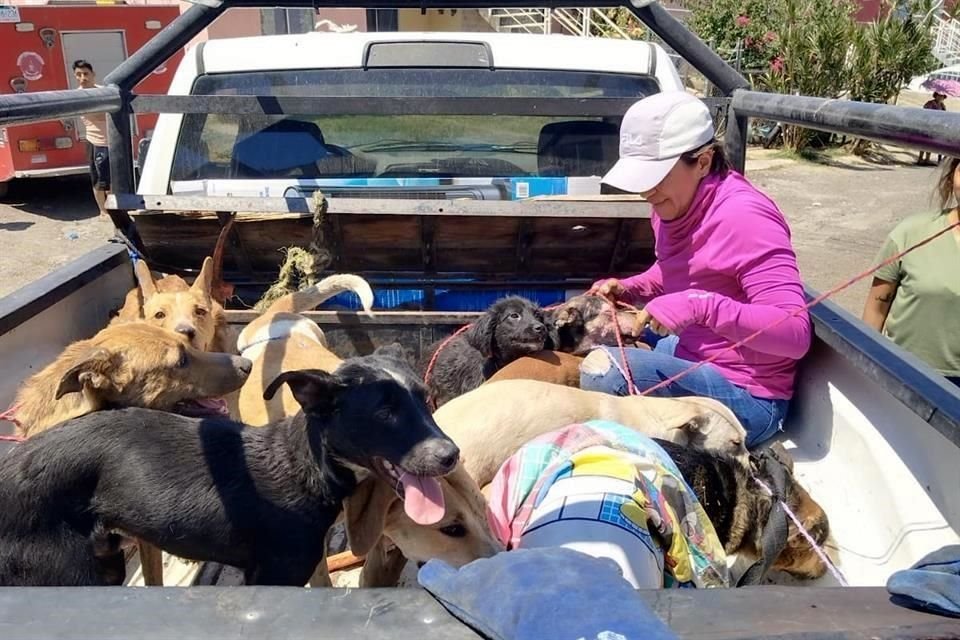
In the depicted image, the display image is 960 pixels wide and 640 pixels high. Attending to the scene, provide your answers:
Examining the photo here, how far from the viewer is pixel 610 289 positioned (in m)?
3.79

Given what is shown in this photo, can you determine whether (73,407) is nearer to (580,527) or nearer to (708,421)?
(580,527)

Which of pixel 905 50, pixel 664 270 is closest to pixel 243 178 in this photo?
pixel 664 270

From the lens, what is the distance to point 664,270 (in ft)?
11.8

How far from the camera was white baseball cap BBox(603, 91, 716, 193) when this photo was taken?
3.16 m

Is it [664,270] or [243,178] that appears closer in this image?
[664,270]

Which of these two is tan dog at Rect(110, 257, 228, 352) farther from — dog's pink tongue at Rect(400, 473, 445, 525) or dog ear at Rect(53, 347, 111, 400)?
dog's pink tongue at Rect(400, 473, 445, 525)

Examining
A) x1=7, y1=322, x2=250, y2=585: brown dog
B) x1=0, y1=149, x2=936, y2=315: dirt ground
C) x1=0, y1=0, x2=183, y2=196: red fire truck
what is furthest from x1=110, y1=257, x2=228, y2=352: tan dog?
x1=0, y1=0, x2=183, y2=196: red fire truck

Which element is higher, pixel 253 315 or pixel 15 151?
pixel 253 315

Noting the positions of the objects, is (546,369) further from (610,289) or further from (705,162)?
(705,162)

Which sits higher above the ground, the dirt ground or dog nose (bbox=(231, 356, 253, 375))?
dog nose (bbox=(231, 356, 253, 375))

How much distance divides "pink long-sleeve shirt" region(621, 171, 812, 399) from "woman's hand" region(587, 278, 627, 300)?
0.25m

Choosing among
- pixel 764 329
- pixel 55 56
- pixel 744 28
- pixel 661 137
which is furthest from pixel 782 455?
pixel 744 28

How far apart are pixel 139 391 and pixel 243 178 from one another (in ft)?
6.70

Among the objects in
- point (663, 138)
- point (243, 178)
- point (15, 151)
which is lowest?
point (15, 151)
